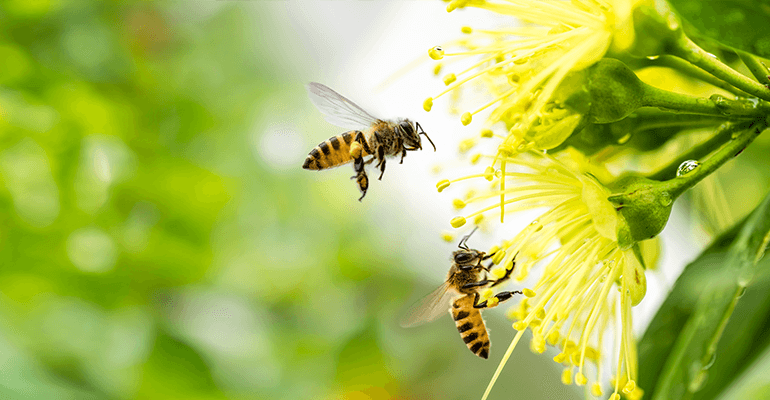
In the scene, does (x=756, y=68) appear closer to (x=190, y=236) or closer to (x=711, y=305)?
(x=711, y=305)

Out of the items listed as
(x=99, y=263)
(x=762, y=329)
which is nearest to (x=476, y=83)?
(x=762, y=329)

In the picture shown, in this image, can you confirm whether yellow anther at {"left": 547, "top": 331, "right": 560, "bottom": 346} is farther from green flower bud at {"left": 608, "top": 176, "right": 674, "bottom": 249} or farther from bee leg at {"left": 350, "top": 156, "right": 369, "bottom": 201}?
bee leg at {"left": 350, "top": 156, "right": 369, "bottom": 201}

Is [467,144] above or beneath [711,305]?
above

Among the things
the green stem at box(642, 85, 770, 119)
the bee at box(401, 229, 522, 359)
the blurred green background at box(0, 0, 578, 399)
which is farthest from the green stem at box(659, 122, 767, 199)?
the blurred green background at box(0, 0, 578, 399)

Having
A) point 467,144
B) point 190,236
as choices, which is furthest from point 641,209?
point 190,236

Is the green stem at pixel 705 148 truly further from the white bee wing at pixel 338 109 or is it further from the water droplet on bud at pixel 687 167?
the white bee wing at pixel 338 109

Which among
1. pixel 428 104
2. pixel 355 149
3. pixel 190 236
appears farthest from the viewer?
pixel 190 236

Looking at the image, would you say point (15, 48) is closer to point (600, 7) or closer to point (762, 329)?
point (600, 7)

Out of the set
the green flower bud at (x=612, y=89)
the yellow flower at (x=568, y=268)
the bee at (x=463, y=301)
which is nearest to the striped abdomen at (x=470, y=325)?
the bee at (x=463, y=301)
